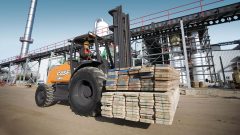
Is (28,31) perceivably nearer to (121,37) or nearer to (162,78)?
(121,37)

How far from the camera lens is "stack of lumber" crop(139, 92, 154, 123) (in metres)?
2.79

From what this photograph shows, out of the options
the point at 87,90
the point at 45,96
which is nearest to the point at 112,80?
the point at 87,90

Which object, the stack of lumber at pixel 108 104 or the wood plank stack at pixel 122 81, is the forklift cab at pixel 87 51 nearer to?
the wood plank stack at pixel 122 81

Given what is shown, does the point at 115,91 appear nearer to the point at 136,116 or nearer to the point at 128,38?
the point at 136,116

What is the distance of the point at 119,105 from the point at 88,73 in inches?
63.8

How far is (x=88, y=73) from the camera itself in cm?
432

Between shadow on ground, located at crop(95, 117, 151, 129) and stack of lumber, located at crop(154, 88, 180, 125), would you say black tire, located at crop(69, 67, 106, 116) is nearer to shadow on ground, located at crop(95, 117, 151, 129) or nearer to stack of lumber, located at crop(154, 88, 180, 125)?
shadow on ground, located at crop(95, 117, 151, 129)

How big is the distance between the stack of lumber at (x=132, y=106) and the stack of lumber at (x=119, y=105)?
0.33 ft

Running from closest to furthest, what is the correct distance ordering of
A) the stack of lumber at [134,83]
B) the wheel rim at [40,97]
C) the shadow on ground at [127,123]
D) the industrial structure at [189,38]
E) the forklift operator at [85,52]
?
the stack of lumber at [134,83], the shadow on ground at [127,123], the forklift operator at [85,52], the wheel rim at [40,97], the industrial structure at [189,38]

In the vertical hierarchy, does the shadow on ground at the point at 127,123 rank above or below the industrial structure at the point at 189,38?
below

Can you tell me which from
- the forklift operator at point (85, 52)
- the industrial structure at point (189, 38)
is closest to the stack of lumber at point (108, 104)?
the forklift operator at point (85, 52)

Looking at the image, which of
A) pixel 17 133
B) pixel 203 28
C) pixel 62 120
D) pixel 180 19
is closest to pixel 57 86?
pixel 62 120

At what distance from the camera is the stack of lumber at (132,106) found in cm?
296

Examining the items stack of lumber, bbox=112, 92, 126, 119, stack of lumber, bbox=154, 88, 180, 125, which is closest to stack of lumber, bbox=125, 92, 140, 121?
stack of lumber, bbox=112, 92, 126, 119
